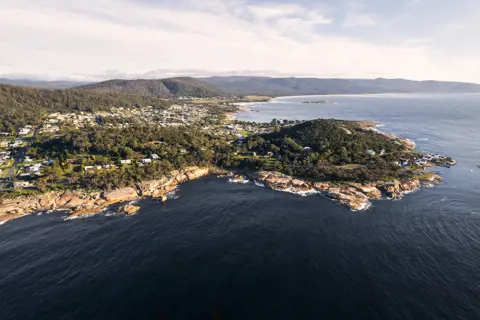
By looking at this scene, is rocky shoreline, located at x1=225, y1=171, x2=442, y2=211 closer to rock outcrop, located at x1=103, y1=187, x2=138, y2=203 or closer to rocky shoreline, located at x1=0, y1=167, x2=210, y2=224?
rocky shoreline, located at x1=0, y1=167, x2=210, y2=224

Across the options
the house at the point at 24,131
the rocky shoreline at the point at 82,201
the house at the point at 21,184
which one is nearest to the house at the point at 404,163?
the rocky shoreline at the point at 82,201

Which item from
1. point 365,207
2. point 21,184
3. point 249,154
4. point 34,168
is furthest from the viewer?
point 249,154

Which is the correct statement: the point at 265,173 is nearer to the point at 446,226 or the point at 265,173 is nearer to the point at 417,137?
the point at 446,226

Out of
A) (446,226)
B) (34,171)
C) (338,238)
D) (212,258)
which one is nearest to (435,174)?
(446,226)

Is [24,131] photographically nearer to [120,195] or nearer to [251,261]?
[120,195]

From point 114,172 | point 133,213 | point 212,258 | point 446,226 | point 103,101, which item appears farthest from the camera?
point 103,101

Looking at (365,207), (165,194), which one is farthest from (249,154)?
(365,207)

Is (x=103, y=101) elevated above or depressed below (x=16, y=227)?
above
